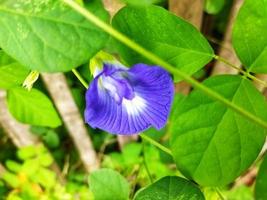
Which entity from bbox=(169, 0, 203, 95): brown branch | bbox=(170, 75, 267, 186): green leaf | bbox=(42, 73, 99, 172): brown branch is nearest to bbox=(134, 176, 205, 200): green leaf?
bbox=(170, 75, 267, 186): green leaf

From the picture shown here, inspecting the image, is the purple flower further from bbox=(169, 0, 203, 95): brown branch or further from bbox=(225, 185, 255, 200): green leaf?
bbox=(225, 185, 255, 200): green leaf

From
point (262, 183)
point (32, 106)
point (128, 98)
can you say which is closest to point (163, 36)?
point (128, 98)

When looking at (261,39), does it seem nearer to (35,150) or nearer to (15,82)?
(15,82)

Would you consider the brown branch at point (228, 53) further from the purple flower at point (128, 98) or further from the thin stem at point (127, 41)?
the thin stem at point (127, 41)

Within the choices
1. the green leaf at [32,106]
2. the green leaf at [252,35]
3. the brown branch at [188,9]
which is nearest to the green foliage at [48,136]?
the green leaf at [32,106]

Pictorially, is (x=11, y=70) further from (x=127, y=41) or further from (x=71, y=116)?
(x=71, y=116)

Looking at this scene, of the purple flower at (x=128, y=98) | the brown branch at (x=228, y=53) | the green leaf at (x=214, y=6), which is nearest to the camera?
the purple flower at (x=128, y=98)

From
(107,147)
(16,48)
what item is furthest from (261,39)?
(107,147)
